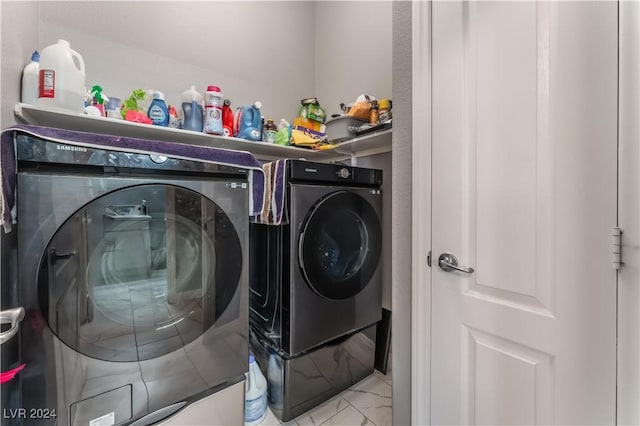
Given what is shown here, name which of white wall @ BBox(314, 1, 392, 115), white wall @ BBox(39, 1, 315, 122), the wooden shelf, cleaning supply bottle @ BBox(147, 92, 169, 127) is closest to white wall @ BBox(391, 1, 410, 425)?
the wooden shelf

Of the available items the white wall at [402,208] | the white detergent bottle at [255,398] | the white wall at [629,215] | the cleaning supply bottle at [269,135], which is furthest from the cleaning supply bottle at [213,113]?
the white wall at [629,215]

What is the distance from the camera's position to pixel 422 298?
915 millimetres

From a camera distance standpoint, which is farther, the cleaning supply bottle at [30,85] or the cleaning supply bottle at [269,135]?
the cleaning supply bottle at [269,135]

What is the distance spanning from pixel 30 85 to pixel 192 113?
2.04 feet


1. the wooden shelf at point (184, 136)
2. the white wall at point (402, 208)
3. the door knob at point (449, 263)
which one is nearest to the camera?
the door knob at point (449, 263)

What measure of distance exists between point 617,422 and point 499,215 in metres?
0.53

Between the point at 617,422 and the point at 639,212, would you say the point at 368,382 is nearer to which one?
the point at 617,422

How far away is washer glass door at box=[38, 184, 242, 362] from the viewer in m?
0.70

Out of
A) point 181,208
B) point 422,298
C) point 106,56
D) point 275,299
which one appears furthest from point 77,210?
point 106,56

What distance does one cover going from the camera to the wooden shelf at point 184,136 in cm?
107

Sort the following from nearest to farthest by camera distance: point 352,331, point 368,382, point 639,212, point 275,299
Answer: point 639,212 < point 275,299 < point 352,331 < point 368,382

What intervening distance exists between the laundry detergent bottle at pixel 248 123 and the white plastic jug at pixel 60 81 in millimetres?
739

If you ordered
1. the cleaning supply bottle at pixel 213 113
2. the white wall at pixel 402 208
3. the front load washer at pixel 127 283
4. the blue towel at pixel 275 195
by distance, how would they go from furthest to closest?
the cleaning supply bottle at pixel 213 113
the blue towel at pixel 275 195
the white wall at pixel 402 208
the front load washer at pixel 127 283

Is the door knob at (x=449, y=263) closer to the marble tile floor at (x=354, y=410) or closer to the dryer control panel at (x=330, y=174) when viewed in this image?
the dryer control panel at (x=330, y=174)
